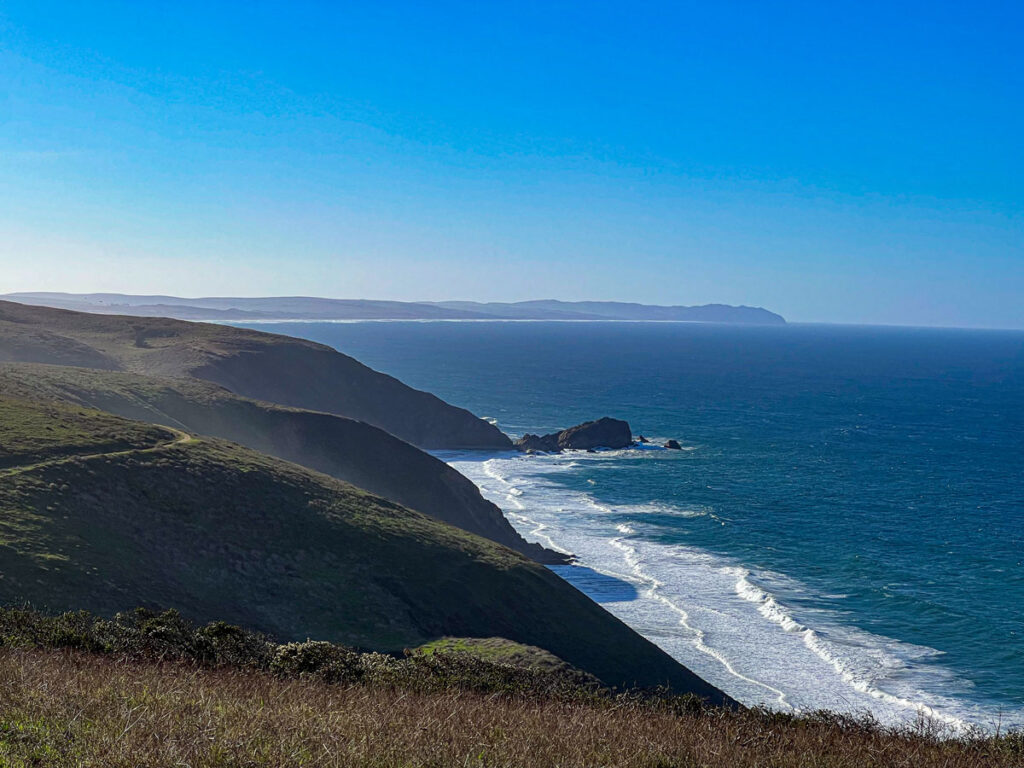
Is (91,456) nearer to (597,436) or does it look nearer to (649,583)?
(649,583)

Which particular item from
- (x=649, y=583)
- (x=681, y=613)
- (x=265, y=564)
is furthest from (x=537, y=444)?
(x=265, y=564)

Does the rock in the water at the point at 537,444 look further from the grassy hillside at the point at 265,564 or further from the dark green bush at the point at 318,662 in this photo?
the dark green bush at the point at 318,662

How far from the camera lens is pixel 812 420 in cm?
11719

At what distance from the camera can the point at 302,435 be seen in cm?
6134

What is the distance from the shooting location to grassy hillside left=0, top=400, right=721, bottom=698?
27812 mm

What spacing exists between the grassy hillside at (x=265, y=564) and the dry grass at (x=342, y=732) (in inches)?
619

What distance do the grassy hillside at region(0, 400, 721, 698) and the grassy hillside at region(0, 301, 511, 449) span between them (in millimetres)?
48208

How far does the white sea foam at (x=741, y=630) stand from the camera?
108ft

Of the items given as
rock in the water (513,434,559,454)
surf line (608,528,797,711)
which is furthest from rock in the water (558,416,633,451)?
surf line (608,528,797,711)

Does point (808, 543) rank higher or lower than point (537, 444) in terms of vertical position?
lower

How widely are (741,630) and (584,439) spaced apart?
54956 mm

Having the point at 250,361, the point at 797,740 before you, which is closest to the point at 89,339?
the point at 250,361

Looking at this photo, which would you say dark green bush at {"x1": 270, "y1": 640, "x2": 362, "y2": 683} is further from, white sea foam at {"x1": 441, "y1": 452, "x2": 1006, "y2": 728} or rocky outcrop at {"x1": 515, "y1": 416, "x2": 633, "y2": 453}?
rocky outcrop at {"x1": 515, "y1": 416, "x2": 633, "y2": 453}

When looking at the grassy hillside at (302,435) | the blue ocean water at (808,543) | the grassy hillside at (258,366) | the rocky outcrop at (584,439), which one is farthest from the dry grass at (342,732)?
the rocky outcrop at (584,439)
